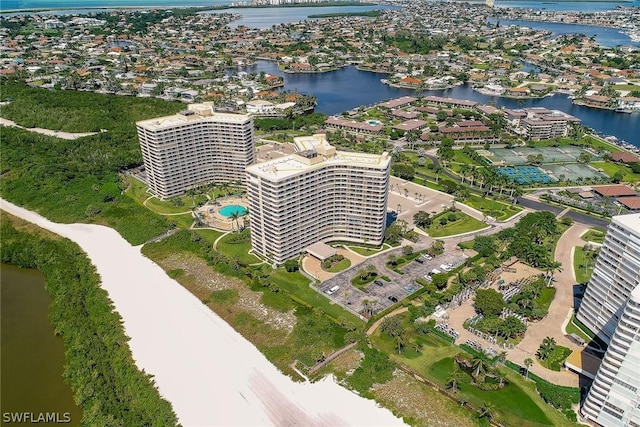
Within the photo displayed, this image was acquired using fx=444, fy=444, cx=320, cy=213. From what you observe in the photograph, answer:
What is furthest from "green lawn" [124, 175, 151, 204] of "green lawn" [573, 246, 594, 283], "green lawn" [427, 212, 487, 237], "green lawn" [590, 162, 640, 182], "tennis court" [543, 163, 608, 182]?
"green lawn" [590, 162, 640, 182]

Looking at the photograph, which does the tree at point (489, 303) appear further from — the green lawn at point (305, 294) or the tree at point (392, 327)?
the green lawn at point (305, 294)

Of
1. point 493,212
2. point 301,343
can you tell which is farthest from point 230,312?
point 493,212

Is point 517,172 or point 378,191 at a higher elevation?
point 378,191

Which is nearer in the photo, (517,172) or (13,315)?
(13,315)

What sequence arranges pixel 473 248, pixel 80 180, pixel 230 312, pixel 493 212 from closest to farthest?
pixel 230 312, pixel 473 248, pixel 493 212, pixel 80 180

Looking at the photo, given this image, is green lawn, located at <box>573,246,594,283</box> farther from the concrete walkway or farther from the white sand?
the white sand

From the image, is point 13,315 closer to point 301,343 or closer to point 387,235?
point 301,343

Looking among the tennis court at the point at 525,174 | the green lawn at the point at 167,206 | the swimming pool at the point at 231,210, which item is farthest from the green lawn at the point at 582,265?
the green lawn at the point at 167,206
